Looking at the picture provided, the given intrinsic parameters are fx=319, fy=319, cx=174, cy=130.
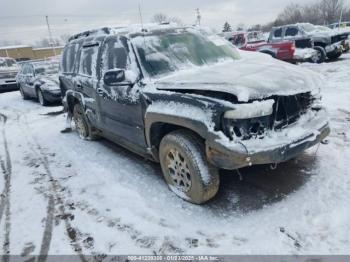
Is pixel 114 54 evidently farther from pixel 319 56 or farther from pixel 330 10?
pixel 330 10

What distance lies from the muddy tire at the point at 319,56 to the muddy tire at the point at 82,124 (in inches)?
472

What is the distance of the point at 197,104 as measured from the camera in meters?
3.20

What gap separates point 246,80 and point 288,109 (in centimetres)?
59

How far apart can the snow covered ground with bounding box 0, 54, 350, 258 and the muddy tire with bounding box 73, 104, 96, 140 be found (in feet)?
2.77

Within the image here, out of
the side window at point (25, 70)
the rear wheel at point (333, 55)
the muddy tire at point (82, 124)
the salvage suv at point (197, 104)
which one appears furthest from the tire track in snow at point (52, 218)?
the rear wheel at point (333, 55)

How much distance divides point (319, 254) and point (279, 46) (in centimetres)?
1262

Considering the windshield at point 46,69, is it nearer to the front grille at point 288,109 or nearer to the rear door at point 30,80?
the rear door at point 30,80

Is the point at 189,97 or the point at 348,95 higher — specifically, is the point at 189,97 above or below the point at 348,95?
above

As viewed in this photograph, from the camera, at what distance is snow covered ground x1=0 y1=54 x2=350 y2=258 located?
Answer: 118 inches

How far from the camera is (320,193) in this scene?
3568mm

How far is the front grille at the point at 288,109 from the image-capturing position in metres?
3.33

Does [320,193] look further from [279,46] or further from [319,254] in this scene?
[279,46]

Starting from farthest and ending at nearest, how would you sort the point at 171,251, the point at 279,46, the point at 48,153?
the point at 279,46, the point at 48,153, the point at 171,251

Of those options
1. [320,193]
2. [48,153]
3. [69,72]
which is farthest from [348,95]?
[48,153]
